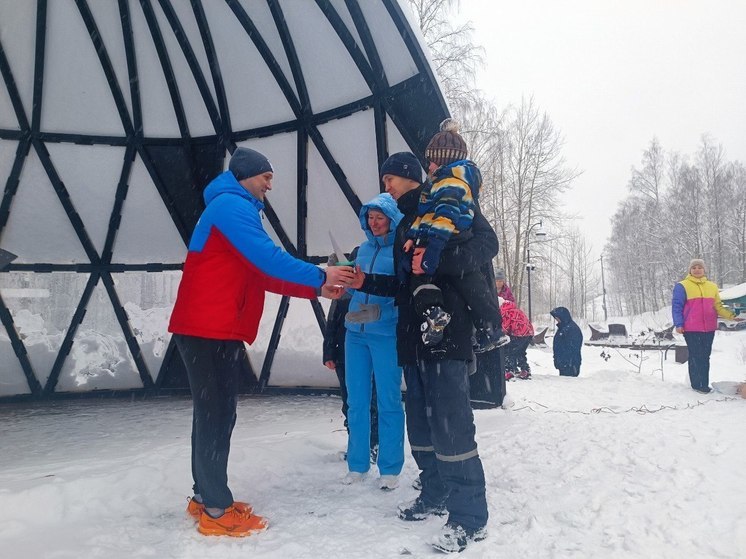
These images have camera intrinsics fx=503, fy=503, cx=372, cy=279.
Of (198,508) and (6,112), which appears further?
(6,112)

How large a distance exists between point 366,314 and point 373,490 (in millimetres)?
1177

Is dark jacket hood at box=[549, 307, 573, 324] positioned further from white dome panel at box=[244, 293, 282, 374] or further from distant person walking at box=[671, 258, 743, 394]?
white dome panel at box=[244, 293, 282, 374]

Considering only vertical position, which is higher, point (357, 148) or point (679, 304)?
point (357, 148)

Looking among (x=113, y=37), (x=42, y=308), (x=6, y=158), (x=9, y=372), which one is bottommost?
(x=9, y=372)

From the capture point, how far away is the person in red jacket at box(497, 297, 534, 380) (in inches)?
344

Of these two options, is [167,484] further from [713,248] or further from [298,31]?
[713,248]

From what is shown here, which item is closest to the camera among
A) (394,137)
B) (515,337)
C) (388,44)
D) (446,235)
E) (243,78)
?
(446,235)

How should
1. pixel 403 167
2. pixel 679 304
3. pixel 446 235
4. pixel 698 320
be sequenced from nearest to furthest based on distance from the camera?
1. pixel 446 235
2. pixel 403 167
3. pixel 698 320
4. pixel 679 304

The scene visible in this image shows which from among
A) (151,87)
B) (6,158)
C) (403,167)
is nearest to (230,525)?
(403,167)

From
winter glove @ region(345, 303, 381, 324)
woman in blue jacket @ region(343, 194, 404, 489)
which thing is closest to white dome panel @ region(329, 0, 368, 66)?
Result: woman in blue jacket @ region(343, 194, 404, 489)

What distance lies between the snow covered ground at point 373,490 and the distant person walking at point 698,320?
1568mm

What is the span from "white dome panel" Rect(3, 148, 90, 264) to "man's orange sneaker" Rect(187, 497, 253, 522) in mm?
5770

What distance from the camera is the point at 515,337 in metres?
8.84

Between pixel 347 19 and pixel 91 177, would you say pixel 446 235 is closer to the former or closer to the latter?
pixel 347 19
